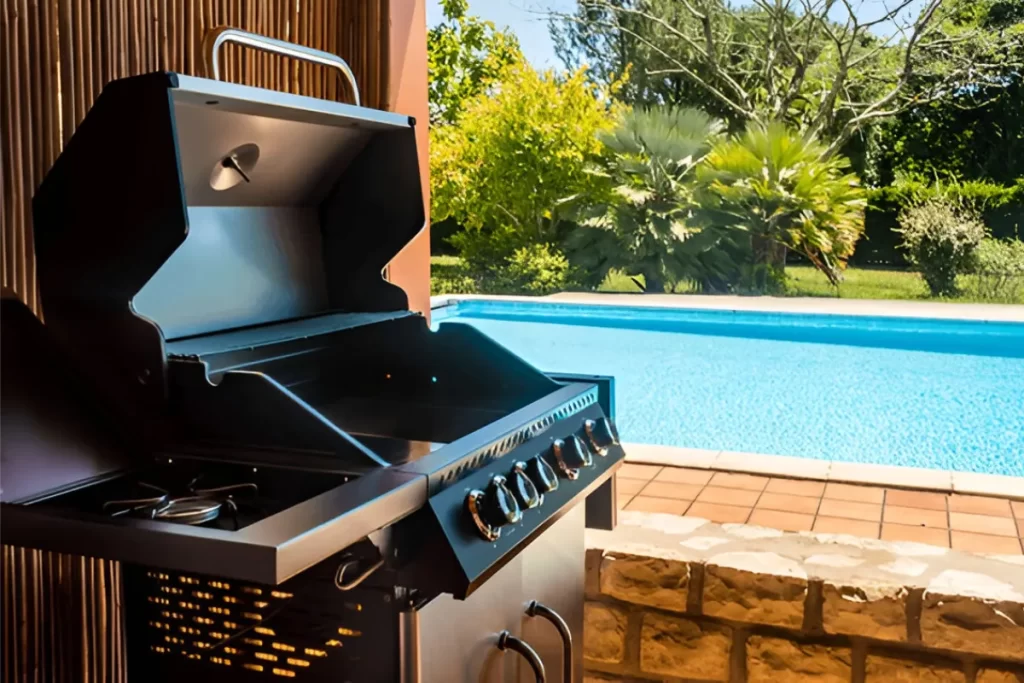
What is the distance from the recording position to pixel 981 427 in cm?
613

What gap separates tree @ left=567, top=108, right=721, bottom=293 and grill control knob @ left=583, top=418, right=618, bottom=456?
10921 mm

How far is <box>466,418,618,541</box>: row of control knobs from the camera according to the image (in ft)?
4.38

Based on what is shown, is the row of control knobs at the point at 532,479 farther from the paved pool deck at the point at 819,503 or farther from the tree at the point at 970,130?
the tree at the point at 970,130

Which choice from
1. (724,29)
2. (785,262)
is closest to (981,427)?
(785,262)

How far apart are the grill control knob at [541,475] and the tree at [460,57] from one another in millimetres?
14495

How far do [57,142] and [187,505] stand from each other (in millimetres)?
816

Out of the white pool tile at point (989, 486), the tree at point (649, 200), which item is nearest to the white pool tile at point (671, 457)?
the white pool tile at point (989, 486)

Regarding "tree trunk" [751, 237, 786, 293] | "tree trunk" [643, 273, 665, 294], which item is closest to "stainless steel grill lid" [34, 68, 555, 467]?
"tree trunk" [643, 273, 665, 294]

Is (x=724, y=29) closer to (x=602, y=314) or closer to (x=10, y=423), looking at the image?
(x=602, y=314)

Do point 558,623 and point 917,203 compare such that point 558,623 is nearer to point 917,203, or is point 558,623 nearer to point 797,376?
point 797,376

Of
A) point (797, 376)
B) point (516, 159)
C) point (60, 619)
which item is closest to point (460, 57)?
point (516, 159)

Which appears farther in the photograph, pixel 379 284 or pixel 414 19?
pixel 414 19

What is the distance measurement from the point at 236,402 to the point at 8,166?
66 centimetres

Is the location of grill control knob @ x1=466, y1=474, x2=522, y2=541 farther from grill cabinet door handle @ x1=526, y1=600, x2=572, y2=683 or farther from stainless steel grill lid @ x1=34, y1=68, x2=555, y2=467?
grill cabinet door handle @ x1=526, y1=600, x2=572, y2=683
